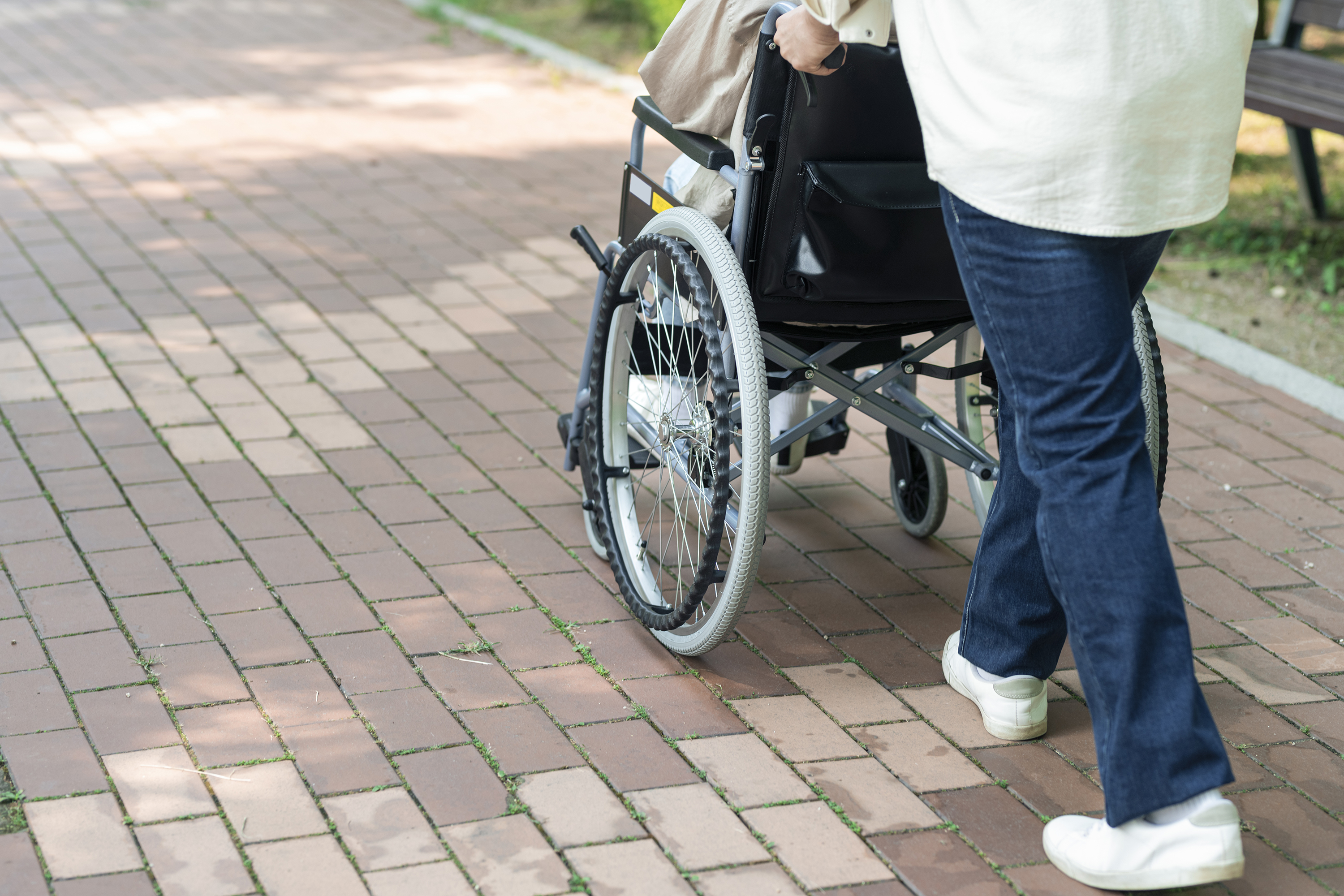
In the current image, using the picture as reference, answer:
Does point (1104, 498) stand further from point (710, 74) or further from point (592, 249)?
point (592, 249)

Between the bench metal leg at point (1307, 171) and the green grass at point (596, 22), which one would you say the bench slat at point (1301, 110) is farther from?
the green grass at point (596, 22)

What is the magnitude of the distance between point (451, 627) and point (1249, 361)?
115 inches

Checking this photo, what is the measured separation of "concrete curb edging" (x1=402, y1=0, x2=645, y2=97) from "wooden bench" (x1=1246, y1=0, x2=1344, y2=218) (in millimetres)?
3298

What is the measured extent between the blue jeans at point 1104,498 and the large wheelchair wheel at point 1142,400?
9cm

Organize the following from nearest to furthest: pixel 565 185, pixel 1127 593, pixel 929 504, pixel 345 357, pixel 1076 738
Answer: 1. pixel 1127 593
2. pixel 1076 738
3. pixel 929 504
4. pixel 345 357
5. pixel 565 185

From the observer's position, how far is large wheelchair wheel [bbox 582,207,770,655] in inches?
92.9

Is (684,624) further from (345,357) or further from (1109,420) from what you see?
(345,357)

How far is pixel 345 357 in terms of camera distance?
421 cm

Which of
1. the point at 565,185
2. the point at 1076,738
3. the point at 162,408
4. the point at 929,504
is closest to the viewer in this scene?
the point at 1076,738

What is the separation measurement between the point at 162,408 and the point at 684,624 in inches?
74.9

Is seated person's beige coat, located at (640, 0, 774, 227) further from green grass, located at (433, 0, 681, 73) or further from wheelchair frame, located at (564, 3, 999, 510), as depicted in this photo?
green grass, located at (433, 0, 681, 73)

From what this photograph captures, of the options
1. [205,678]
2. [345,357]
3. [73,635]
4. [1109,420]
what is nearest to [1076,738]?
[1109,420]

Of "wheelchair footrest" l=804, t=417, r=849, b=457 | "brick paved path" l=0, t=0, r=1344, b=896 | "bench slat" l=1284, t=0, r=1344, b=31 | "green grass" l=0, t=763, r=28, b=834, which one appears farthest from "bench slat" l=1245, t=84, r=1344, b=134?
"green grass" l=0, t=763, r=28, b=834

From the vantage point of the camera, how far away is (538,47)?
8.94m
